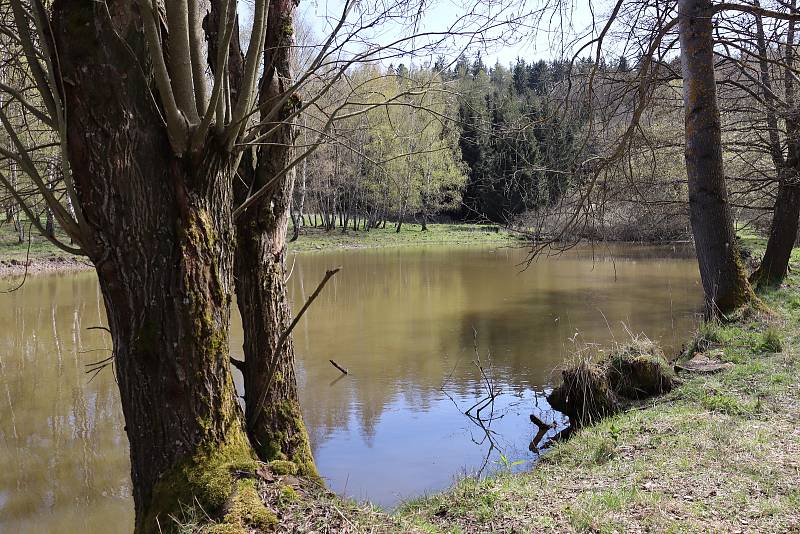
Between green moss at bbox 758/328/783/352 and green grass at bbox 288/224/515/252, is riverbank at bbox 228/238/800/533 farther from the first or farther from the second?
green grass at bbox 288/224/515/252

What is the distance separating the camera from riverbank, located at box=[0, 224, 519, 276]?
19831mm

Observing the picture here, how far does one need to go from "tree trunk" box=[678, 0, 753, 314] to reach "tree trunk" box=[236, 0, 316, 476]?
530 cm

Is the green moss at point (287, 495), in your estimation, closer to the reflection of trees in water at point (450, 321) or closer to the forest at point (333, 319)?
the forest at point (333, 319)

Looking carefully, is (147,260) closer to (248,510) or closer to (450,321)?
(248,510)

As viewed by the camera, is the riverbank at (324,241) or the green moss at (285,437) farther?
the riverbank at (324,241)

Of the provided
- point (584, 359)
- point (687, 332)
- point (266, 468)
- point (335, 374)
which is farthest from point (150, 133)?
point (687, 332)

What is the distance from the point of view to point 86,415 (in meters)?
7.20

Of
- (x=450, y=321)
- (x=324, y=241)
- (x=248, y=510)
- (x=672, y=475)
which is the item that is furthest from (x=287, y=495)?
(x=324, y=241)

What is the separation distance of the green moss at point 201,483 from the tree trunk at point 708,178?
675cm

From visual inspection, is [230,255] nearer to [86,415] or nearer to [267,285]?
[267,285]

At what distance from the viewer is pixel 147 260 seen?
2.54 m

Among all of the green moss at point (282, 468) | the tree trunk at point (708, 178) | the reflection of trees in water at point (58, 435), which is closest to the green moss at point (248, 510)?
the green moss at point (282, 468)

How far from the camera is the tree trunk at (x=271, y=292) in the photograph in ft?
13.0

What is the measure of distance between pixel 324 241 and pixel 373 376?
921 inches
